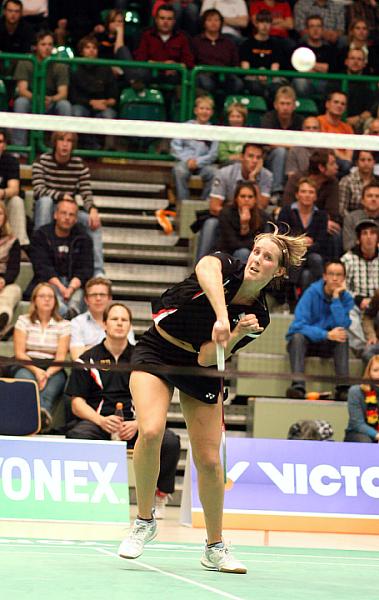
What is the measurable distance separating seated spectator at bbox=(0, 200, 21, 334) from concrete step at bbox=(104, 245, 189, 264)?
1.58 m

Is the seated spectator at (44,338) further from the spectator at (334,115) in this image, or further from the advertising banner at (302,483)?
the spectator at (334,115)

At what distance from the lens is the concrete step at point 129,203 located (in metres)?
13.3

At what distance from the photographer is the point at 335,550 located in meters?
8.55

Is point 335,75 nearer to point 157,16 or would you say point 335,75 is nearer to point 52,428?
point 157,16

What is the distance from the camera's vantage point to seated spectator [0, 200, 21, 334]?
11.4 meters

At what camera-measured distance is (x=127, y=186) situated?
13.5m

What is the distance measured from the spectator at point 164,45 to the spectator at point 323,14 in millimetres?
1727

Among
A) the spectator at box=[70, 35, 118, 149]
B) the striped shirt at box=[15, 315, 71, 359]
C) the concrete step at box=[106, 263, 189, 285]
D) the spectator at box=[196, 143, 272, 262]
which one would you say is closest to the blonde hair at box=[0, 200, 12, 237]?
the striped shirt at box=[15, 315, 71, 359]

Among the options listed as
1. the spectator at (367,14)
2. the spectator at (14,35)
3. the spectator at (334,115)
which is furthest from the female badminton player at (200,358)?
the spectator at (367,14)

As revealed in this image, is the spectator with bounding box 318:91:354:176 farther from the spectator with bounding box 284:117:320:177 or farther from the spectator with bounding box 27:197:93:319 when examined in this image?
the spectator with bounding box 27:197:93:319

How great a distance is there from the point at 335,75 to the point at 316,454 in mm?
5543

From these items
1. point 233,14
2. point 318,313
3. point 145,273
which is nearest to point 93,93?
point 145,273

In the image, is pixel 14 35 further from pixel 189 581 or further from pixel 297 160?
pixel 189 581

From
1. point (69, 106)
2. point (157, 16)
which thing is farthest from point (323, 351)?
point (157, 16)
